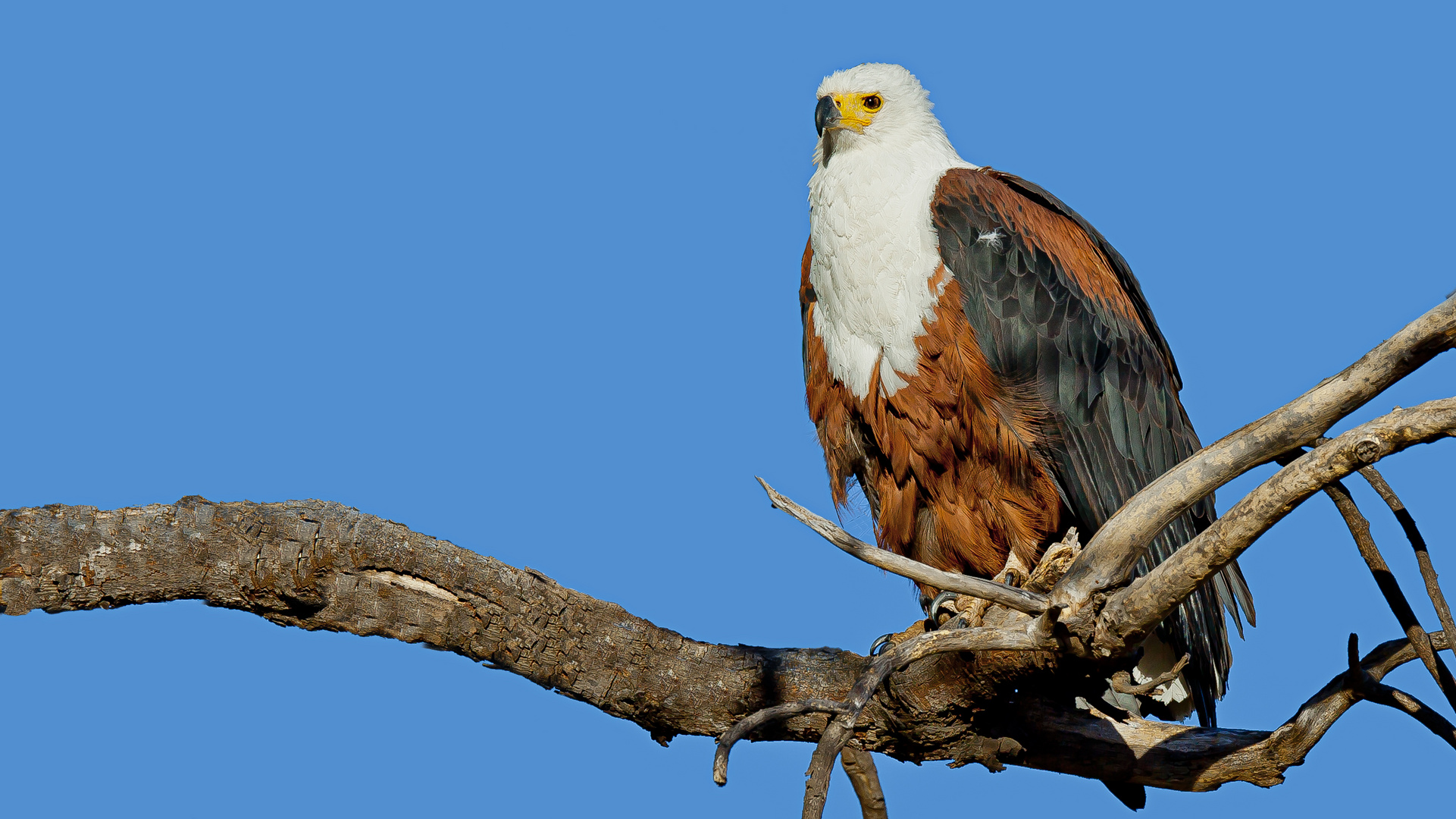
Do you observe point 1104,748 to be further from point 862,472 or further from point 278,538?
point 278,538

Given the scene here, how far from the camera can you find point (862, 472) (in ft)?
17.9

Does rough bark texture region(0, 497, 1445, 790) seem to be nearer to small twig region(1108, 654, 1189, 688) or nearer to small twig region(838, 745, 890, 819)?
small twig region(1108, 654, 1189, 688)

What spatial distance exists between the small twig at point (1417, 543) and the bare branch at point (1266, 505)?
12.5 inches

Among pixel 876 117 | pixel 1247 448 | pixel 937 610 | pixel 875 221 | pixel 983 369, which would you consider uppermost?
pixel 876 117

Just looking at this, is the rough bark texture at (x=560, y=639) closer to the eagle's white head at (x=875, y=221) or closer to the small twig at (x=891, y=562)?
the small twig at (x=891, y=562)

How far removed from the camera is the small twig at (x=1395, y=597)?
3.46 metres

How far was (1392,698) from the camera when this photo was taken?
379cm

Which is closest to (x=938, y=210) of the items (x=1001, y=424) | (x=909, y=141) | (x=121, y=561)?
(x=909, y=141)

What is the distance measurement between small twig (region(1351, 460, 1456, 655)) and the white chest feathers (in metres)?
1.87

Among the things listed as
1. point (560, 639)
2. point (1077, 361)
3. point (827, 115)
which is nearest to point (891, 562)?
point (560, 639)

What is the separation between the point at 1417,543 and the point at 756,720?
6.61 feet

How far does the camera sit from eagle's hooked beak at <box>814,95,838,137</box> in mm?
5328

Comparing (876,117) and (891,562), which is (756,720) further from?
(876,117)

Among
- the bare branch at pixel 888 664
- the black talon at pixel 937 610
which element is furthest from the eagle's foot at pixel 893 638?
the bare branch at pixel 888 664
